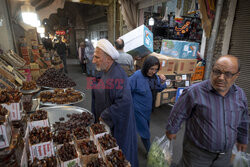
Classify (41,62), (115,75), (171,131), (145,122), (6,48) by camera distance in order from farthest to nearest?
(41,62), (6,48), (145,122), (115,75), (171,131)

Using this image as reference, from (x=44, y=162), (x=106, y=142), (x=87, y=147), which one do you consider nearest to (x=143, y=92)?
(x=106, y=142)

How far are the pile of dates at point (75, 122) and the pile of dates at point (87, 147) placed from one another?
403mm

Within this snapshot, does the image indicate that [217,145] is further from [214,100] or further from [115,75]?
[115,75]

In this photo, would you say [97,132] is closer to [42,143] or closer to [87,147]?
[87,147]

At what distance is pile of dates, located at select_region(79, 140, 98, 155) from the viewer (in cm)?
136

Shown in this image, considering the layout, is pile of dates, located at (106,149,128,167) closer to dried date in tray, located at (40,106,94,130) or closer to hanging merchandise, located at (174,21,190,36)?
dried date in tray, located at (40,106,94,130)

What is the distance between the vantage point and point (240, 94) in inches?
59.8

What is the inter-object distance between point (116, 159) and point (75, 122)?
946mm

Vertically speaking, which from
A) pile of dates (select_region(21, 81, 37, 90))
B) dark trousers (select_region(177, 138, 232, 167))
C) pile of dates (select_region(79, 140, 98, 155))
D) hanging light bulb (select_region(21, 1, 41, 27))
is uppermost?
hanging light bulb (select_region(21, 1, 41, 27))

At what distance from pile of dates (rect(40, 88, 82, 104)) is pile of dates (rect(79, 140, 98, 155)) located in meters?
1.62

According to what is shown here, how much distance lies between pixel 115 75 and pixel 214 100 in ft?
3.68

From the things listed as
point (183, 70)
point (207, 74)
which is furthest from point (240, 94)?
point (207, 74)

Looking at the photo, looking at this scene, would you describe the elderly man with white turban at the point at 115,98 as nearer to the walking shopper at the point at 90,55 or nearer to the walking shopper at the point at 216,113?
the walking shopper at the point at 216,113

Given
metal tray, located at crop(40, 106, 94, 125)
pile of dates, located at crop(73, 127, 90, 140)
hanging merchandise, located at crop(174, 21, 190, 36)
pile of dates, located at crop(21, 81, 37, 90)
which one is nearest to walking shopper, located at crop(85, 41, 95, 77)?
pile of dates, located at crop(21, 81, 37, 90)
